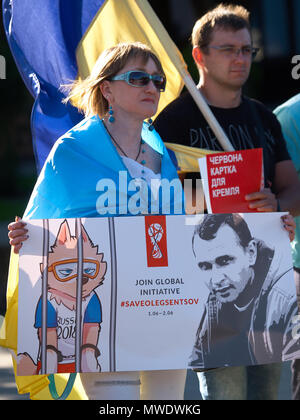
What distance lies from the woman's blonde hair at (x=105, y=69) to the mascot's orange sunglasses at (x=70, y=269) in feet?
2.25

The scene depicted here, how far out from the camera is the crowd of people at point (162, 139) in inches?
127

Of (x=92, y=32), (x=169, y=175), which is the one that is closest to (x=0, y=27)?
(x=92, y=32)

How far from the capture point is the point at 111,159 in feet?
10.7

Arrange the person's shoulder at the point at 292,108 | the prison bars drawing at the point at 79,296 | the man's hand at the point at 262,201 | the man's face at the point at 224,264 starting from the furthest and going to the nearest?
the person's shoulder at the point at 292,108 < the man's hand at the point at 262,201 < the man's face at the point at 224,264 < the prison bars drawing at the point at 79,296

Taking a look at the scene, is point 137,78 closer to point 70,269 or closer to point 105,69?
point 105,69

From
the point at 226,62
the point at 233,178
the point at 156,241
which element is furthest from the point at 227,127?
the point at 156,241

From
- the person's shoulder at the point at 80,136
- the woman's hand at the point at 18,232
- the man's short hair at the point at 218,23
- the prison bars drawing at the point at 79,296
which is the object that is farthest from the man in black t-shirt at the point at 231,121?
the woman's hand at the point at 18,232

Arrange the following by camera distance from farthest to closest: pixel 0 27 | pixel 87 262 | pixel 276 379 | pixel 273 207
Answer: pixel 0 27, pixel 276 379, pixel 273 207, pixel 87 262

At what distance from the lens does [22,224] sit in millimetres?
3109

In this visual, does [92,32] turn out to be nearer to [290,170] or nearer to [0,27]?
[290,170]

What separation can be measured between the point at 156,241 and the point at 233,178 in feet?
1.59

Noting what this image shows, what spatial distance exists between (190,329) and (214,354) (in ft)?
0.45

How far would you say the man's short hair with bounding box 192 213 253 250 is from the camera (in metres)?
3.22

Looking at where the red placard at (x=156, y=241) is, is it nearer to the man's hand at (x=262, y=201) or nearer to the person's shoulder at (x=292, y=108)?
the man's hand at (x=262, y=201)
